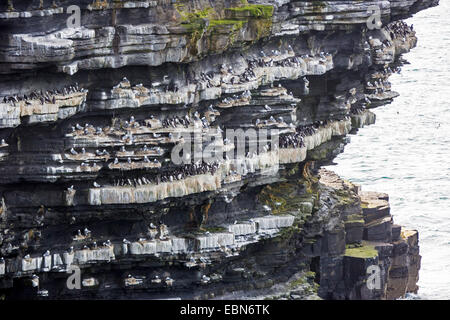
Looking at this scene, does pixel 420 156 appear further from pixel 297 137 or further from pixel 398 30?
pixel 297 137

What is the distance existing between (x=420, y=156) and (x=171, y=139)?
73.0 meters

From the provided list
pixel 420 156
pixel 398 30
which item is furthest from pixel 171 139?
pixel 420 156

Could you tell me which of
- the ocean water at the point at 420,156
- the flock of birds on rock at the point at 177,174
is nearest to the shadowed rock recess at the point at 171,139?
the flock of birds on rock at the point at 177,174

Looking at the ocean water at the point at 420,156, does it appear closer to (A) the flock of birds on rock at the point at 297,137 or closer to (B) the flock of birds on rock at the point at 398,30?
(A) the flock of birds on rock at the point at 297,137

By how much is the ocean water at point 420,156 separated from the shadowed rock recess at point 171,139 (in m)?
22.5

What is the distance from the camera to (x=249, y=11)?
98375 mm

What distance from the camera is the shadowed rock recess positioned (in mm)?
88375

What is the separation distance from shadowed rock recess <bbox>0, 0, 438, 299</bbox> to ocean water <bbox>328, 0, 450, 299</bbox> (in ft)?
73.7

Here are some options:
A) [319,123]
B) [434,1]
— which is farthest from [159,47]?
[434,1]

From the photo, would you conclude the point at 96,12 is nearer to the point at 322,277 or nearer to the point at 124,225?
the point at 124,225

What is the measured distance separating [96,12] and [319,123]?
27.7m

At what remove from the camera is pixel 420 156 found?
16062 centimetres

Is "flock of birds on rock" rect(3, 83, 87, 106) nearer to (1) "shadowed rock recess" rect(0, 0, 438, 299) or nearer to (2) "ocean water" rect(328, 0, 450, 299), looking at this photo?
(1) "shadowed rock recess" rect(0, 0, 438, 299)

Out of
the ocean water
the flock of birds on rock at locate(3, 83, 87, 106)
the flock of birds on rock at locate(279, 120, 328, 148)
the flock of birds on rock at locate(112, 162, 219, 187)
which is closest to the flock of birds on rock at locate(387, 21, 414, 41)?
the flock of birds on rock at locate(279, 120, 328, 148)
